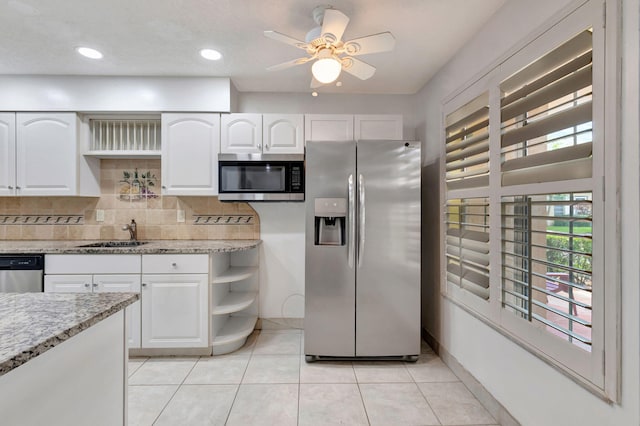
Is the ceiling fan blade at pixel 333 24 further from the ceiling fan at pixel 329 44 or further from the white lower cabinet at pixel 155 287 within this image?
the white lower cabinet at pixel 155 287

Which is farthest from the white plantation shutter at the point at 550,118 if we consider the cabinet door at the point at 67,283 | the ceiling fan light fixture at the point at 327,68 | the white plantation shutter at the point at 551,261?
the cabinet door at the point at 67,283

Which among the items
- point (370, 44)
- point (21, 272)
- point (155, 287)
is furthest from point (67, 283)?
point (370, 44)

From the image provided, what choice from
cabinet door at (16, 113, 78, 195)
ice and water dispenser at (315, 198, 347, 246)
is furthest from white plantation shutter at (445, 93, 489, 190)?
cabinet door at (16, 113, 78, 195)

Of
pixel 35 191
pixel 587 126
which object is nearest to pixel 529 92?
pixel 587 126

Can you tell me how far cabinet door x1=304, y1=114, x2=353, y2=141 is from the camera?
2.82 metres

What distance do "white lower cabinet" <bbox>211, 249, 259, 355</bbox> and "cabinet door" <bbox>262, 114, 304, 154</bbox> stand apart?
1056 mm

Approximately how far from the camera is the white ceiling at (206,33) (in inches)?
70.2

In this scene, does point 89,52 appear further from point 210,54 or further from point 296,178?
point 296,178

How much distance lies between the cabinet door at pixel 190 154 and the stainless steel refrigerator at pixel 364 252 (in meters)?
0.95

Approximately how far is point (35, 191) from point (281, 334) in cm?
254

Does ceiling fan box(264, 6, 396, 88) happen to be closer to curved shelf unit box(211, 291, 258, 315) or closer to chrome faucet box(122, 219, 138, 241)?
curved shelf unit box(211, 291, 258, 315)

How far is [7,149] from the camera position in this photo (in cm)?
271

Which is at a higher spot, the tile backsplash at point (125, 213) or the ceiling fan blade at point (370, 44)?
the ceiling fan blade at point (370, 44)

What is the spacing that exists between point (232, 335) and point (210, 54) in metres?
2.24
